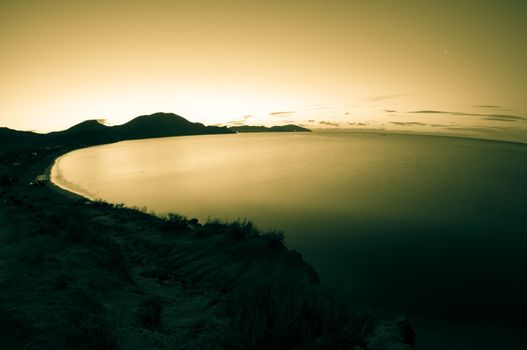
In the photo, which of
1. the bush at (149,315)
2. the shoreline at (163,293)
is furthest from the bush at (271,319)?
the bush at (149,315)

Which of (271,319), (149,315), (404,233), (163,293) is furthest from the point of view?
(404,233)

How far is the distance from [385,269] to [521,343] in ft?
13.2

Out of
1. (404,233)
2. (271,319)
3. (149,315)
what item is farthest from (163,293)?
(404,233)

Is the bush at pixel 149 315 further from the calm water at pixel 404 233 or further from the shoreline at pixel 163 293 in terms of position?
the calm water at pixel 404 233

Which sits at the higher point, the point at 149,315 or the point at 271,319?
the point at 271,319

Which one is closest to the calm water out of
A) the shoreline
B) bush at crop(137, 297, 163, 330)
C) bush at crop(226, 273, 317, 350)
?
the shoreline

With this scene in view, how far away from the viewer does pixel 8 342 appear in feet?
11.4

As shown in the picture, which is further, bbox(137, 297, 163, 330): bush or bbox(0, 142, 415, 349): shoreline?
bbox(137, 297, 163, 330): bush

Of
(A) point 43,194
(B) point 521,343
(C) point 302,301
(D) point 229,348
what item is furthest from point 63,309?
(A) point 43,194

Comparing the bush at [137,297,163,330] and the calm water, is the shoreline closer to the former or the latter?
the bush at [137,297,163,330]

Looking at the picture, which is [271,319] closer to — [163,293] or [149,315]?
[149,315]

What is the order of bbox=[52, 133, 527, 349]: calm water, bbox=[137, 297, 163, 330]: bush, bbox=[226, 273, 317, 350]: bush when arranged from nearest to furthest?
bbox=[226, 273, 317, 350]: bush, bbox=[137, 297, 163, 330]: bush, bbox=[52, 133, 527, 349]: calm water

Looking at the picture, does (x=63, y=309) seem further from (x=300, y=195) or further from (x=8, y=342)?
(x=300, y=195)

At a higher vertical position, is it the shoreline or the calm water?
the shoreline
